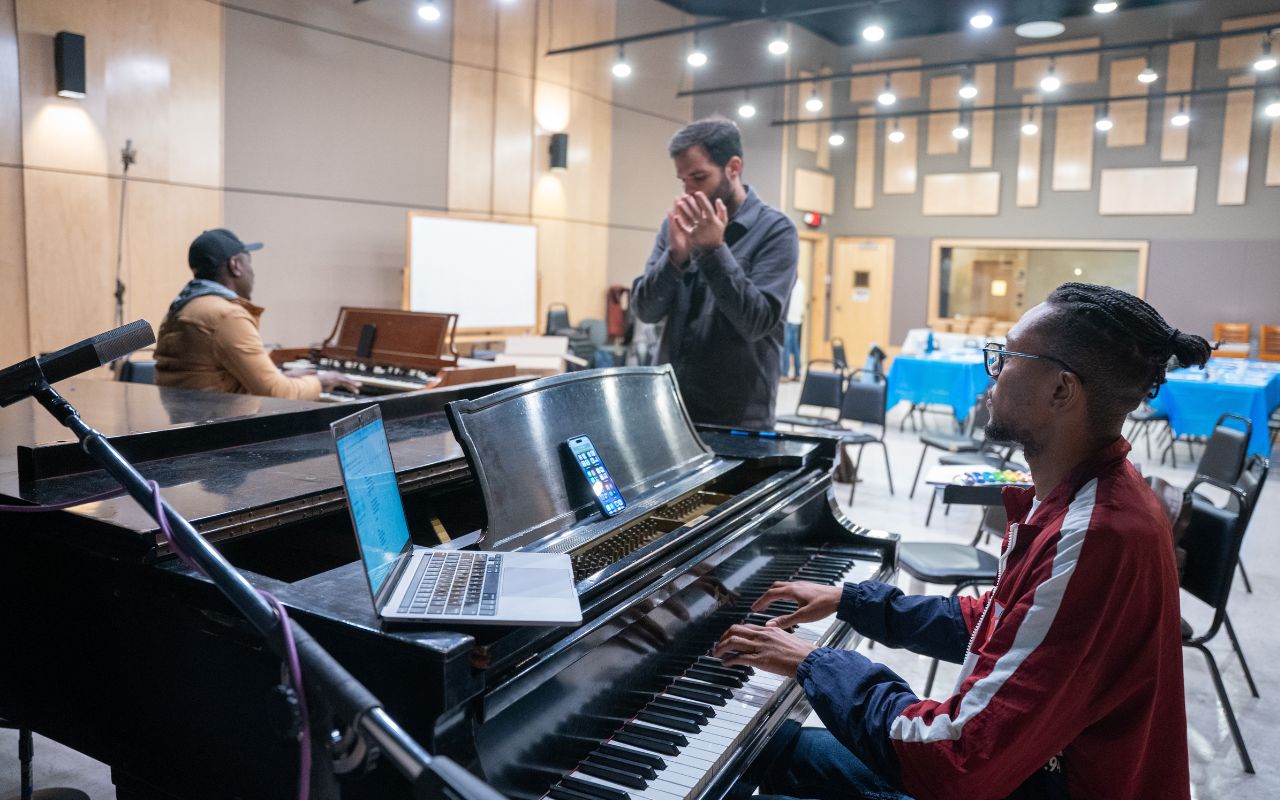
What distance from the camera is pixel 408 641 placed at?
101 centimetres

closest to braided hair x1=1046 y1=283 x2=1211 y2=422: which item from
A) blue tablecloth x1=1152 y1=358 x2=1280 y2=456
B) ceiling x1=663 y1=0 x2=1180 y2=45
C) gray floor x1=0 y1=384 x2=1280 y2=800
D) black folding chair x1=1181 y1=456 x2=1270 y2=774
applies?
black folding chair x1=1181 y1=456 x2=1270 y2=774

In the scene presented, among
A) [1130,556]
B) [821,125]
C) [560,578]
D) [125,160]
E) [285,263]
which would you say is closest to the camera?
[1130,556]

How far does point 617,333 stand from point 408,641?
10647 millimetres

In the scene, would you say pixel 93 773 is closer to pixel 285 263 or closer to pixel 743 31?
pixel 285 263

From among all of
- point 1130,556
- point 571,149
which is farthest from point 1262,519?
point 571,149

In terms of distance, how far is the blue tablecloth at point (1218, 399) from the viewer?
22.6 ft

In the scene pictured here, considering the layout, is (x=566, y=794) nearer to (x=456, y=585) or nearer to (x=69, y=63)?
(x=456, y=585)

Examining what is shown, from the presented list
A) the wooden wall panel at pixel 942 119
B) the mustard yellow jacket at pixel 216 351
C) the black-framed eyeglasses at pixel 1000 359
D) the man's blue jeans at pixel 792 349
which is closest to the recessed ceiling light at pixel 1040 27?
the wooden wall panel at pixel 942 119

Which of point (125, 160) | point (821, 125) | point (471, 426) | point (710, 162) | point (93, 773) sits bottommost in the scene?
point (93, 773)

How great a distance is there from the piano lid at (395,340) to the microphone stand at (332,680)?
425 centimetres

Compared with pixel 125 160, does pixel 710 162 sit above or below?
below

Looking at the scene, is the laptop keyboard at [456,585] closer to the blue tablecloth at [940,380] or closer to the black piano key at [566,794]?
the black piano key at [566,794]

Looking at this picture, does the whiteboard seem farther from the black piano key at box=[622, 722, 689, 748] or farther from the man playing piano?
the black piano key at box=[622, 722, 689, 748]

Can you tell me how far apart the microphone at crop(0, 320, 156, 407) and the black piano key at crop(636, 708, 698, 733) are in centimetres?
90
